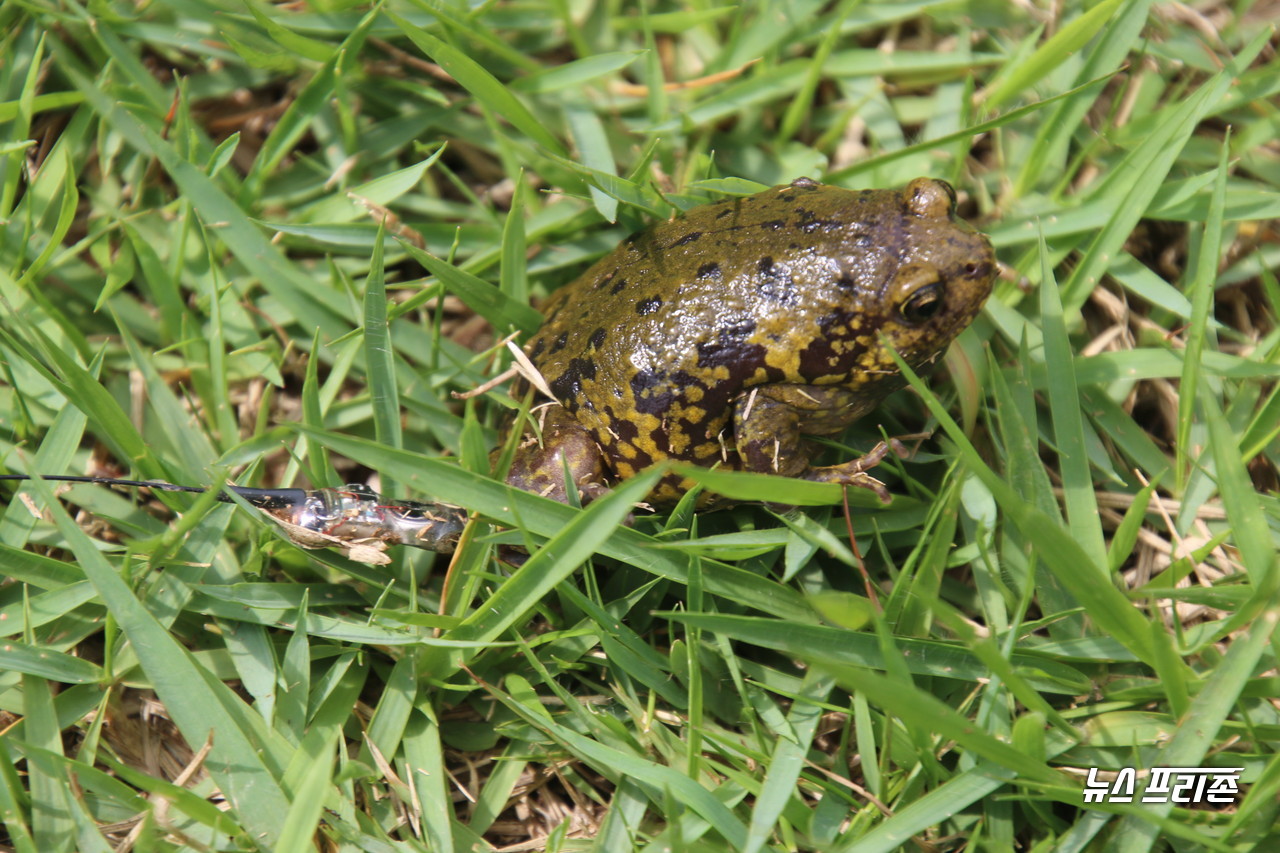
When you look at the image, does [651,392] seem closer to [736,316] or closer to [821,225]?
[736,316]

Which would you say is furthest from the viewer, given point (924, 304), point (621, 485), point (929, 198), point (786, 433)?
point (786, 433)

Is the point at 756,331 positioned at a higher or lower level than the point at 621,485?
higher

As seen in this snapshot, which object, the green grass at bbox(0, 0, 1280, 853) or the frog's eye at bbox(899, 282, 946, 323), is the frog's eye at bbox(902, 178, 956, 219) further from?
the green grass at bbox(0, 0, 1280, 853)

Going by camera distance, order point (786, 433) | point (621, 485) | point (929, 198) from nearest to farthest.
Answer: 1. point (621, 485)
2. point (929, 198)
3. point (786, 433)

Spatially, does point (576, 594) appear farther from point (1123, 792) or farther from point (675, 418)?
point (1123, 792)

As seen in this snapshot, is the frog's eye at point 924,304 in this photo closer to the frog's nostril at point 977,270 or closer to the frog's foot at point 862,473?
the frog's nostril at point 977,270

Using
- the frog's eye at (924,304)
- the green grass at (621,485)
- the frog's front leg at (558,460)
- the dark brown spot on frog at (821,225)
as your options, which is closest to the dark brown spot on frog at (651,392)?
the frog's front leg at (558,460)

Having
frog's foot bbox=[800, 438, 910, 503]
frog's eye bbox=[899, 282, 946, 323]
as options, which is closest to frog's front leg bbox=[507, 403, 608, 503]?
frog's foot bbox=[800, 438, 910, 503]

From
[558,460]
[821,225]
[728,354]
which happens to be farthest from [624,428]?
[821,225]
